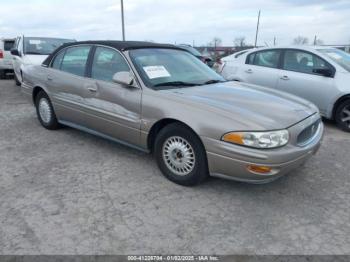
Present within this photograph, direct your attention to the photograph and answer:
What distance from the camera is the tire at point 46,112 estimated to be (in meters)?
5.49

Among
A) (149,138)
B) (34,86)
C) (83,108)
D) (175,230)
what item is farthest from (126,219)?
(34,86)

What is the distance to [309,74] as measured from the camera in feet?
21.1

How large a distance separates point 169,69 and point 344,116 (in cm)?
368

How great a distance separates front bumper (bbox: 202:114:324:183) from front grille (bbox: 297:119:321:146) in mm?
64

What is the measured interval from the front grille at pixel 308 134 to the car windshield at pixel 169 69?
4.62 ft

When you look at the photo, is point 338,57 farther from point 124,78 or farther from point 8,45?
point 8,45

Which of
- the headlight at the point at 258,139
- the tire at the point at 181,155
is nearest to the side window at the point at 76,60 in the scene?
the tire at the point at 181,155

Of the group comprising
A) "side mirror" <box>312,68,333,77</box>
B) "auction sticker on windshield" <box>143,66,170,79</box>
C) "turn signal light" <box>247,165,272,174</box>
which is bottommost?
"turn signal light" <box>247,165,272,174</box>

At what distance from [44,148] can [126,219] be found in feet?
7.81

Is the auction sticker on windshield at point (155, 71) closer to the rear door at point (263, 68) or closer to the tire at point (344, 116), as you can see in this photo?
the rear door at point (263, 68)

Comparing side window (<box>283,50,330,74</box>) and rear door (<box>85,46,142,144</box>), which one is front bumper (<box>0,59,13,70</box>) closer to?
rear door (<box>85,46,142,144</box>)

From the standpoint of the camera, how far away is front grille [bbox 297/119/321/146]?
3480mm

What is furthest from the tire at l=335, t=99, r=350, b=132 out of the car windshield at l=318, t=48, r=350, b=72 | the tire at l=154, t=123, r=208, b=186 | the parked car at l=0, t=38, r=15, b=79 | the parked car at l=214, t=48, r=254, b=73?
the parked car at l=0, t=38, r=15, b=79

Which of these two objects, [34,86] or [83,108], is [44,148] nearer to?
[83,108]
